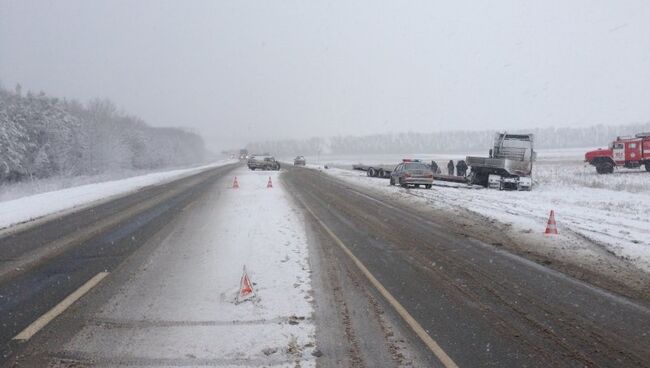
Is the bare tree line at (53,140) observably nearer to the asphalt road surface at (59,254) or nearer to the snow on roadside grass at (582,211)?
the asphalt road surface at (59,254)

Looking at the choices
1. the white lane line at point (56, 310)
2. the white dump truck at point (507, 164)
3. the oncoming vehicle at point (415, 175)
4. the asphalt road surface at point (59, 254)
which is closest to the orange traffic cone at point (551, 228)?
the asphalt road surface at point (59, 254)

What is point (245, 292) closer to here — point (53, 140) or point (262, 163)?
point (262, 163)

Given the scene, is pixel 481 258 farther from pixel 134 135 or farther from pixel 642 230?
pixel 134 135

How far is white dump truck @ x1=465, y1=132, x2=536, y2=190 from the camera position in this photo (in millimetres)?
25453

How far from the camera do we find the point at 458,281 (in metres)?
7.11

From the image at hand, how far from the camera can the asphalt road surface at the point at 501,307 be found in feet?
14.8

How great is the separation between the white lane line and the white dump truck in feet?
75.9

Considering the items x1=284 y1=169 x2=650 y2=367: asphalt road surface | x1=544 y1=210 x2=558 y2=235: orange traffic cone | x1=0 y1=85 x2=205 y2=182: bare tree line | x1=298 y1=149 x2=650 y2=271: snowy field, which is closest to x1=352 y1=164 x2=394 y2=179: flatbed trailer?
x1=298 y1=149 x2=650 y2=271: snowy field

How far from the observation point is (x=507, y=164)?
2544 cm

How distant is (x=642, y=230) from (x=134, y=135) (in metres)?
99.2

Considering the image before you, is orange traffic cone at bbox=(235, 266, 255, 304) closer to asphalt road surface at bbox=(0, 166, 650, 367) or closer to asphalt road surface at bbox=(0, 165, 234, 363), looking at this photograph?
asphalt road surface at bbox=(0, 166, 650, 367)

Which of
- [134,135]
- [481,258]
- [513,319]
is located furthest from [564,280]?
[134,135]

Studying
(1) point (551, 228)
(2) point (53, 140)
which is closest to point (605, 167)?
(1) point (551, 228)

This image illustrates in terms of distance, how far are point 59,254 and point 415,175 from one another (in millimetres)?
20979
